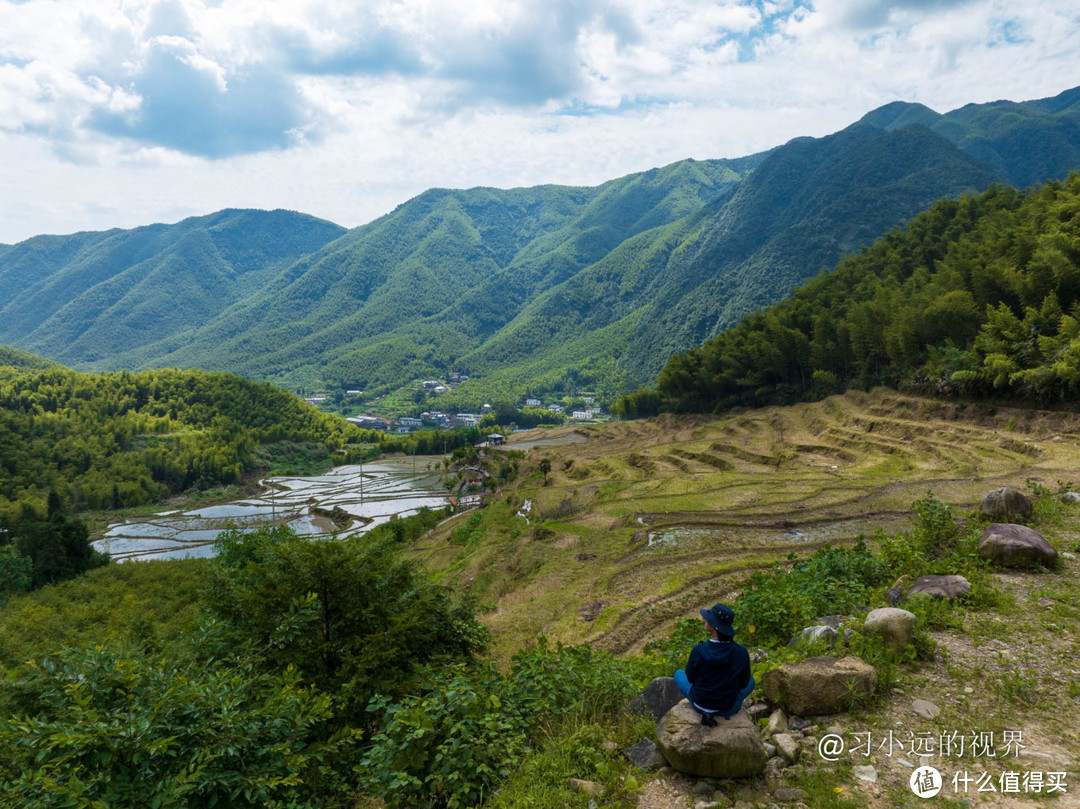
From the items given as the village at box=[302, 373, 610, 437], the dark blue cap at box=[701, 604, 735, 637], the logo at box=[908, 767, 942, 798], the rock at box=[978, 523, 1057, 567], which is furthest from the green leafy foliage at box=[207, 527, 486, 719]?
the village at box=[302, 373, 610, 437]

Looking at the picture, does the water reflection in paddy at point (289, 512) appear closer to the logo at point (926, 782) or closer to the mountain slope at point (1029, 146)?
the logo at point (926, 782)

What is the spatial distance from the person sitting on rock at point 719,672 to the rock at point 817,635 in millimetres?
3153

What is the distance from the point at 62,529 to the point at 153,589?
20.4 meters

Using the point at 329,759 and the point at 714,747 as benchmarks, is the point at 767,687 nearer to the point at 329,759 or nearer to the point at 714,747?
the point at 714,747

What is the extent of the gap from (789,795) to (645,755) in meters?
1.52

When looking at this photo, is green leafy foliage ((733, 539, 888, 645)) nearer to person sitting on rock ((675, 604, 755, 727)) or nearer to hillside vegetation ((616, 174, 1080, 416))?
person sitting on rock ((675, 604, 755, 727))

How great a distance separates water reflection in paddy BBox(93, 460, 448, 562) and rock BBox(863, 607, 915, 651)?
6156 centimetres

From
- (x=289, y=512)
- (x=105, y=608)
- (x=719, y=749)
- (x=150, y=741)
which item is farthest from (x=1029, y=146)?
(x=105, y=608)

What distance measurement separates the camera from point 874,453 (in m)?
33.3

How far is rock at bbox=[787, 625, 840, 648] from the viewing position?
805cm

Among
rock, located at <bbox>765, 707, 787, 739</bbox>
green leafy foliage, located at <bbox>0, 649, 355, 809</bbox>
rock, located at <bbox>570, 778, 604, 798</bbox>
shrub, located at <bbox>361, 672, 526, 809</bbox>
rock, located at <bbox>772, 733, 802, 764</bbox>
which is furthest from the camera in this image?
rock, located at <bbox>765, 707, 787, 739</bbox>

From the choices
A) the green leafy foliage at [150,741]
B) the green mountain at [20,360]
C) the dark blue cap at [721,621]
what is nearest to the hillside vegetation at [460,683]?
the green leafy foliage at [150,741]

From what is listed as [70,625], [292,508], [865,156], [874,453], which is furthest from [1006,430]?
[865,156]

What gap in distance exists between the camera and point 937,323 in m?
40.9
